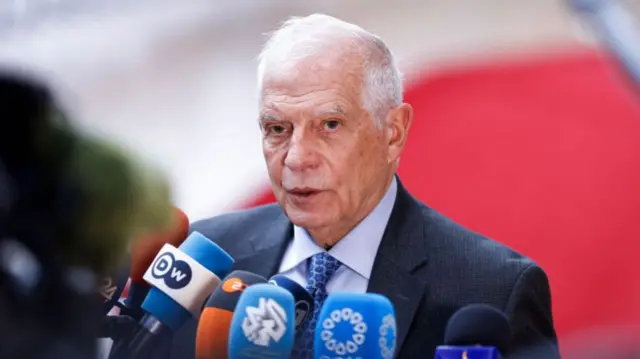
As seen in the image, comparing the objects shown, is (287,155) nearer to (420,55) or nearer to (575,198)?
(575,198)

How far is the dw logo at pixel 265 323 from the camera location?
1.82 meters

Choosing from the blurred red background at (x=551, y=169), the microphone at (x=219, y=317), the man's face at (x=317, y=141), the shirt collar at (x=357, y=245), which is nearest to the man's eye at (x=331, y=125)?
the man's face at (x=317, y=141)

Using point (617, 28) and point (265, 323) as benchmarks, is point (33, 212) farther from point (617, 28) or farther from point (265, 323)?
point (617, 28)

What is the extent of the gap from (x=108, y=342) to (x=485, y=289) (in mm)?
847

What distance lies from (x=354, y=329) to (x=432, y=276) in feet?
2.04

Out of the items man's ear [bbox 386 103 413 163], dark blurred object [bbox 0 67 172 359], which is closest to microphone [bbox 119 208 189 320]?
man's ear [bbox 386 103 413 163]

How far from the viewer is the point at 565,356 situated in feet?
6.30

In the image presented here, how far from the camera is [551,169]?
16.8 ft

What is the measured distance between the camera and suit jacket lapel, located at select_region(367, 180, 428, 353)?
2359 millimetres

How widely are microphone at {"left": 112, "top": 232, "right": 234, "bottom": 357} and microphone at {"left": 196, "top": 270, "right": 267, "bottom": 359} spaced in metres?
0.12

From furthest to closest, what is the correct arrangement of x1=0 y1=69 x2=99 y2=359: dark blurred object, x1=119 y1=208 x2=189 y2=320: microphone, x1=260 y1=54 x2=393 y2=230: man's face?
x1=260 y1=54 x2=393 y2=230: man's face < x1=119 y1=208 x2=189 y2=320: microphone < x1=0 y1=69 x2=99 y2=359: dark blurred object

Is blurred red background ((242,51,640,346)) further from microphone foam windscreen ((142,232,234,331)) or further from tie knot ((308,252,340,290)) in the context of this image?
microphone foam windscreen ((142,232,234,331))

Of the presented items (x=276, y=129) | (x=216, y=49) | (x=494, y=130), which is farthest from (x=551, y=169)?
(x=276, y=129)

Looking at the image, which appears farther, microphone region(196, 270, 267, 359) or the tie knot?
the tie knot
